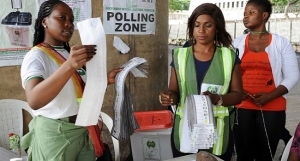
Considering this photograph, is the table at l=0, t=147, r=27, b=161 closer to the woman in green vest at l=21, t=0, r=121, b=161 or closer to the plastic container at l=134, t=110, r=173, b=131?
the woman in green vest at l=21, t=0, r=121, b=161

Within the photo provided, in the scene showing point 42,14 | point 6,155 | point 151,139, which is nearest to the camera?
point 42,14

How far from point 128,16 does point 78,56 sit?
2153 millimetres

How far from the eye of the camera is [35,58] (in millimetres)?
1654

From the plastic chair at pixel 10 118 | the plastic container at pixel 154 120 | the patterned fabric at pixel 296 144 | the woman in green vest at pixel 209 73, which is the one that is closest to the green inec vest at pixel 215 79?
the woman in green vest at pixel 209 73

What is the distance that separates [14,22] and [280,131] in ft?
8.28

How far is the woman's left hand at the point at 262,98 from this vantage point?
9.27 feet

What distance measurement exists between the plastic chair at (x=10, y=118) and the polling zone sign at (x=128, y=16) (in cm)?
111

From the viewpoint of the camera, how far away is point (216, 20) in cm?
219

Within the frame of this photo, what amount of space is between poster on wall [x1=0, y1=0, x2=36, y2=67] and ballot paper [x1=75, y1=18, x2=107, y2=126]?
1698mm

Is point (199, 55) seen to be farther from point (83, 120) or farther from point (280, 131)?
point (280, 131)

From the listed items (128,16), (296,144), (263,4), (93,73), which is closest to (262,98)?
(296,144)

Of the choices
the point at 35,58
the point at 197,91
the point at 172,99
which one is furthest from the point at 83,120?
the point at 197,91

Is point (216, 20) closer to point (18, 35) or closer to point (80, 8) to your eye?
point (80, 8)

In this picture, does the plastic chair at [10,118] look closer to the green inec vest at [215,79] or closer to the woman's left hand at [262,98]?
the green inec vest at [215,79]
